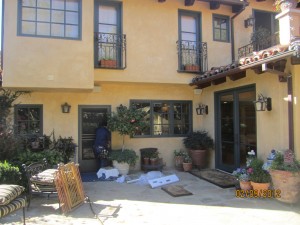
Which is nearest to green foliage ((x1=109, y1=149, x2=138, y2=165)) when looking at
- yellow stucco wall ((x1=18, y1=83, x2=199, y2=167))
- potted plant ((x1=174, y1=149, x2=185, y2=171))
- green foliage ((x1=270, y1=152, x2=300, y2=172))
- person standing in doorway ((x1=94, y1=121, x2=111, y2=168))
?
person standing in doorway ((x1=94, y1=121, x2=111, y2=168))

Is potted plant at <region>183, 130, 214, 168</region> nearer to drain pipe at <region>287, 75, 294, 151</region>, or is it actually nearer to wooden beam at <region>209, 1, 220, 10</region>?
drain pipe at <region>287, 75, 294, 151</region>

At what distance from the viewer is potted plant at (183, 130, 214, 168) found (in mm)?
9945

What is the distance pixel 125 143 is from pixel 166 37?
383cm

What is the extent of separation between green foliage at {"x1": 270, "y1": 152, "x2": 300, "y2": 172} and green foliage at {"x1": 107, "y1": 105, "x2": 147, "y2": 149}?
14.1ft

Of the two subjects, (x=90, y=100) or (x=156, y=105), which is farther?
(x=156, y=105)

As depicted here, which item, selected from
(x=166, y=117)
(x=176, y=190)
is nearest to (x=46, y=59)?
(x=166, y=117)

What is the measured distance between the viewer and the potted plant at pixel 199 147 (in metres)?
9.95

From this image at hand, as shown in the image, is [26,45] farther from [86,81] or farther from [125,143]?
[125,143]

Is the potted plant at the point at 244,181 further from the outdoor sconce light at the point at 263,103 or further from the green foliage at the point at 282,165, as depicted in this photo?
the outdoor sconce light at the point at 263,103

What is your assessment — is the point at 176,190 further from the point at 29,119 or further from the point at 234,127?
the point at 29,119

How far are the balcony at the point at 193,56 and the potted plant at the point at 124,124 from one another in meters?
2.30

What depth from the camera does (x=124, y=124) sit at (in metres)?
9.21

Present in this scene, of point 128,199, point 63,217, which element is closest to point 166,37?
point 128,199

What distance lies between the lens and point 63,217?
17.9 ft
